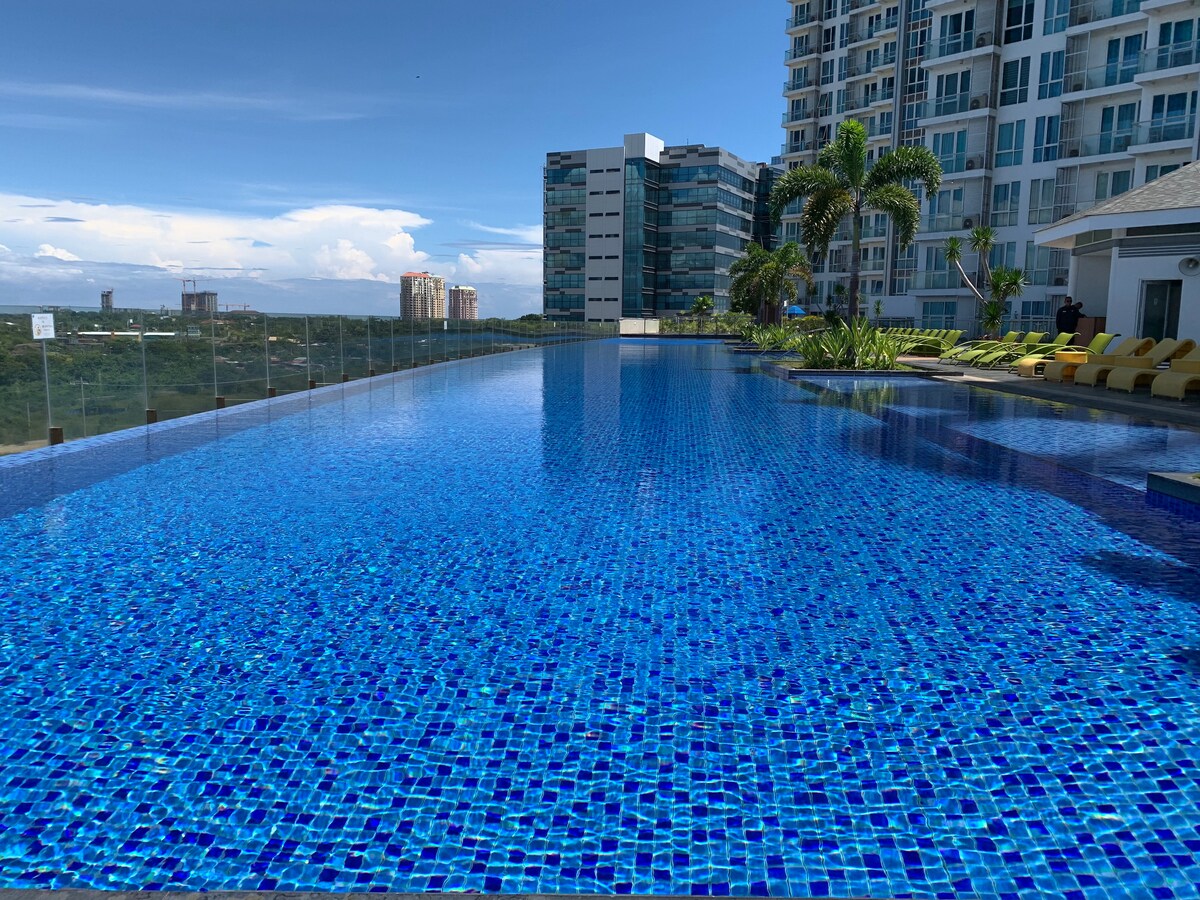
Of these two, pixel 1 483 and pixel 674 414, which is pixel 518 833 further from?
pixel 674 414

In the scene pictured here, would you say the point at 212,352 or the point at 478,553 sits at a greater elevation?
the point at 212,352

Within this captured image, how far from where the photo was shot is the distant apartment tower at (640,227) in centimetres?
10056

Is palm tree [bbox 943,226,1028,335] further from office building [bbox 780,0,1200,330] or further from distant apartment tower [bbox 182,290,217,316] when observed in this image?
distant apartment tower [bbox 182,290,217,316]

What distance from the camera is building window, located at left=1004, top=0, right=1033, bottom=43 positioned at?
136 ft

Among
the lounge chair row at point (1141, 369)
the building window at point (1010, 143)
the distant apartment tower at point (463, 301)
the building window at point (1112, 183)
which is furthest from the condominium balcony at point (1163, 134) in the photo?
the distant apartment tower at point (463, 301)

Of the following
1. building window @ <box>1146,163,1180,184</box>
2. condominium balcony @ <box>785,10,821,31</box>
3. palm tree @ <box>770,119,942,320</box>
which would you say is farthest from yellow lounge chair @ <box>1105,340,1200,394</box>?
condominium balcony @ <box>785,10,821,31</box>

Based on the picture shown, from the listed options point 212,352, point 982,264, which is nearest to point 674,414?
point 212,352

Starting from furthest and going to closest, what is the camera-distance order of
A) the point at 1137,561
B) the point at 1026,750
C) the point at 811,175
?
1. the point at 811,175
2. the point at 1137,561
3. the point at 1026,750

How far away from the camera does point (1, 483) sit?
8688 millimetres

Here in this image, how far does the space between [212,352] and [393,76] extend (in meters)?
28.5

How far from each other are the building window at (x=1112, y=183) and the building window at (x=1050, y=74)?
14.9 feet

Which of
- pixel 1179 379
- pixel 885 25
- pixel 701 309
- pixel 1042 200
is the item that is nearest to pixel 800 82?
pixel 885 25

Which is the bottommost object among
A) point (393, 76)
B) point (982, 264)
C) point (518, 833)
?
point (518, 833)

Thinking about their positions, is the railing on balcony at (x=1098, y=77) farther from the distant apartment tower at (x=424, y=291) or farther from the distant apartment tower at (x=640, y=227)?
the distant apartment tower at (x=424, y=291)
